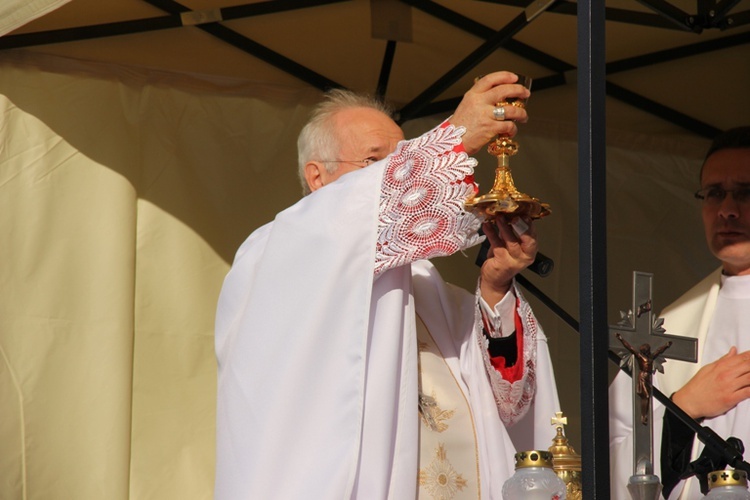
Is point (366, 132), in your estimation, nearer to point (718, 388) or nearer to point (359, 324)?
point (359, 324)

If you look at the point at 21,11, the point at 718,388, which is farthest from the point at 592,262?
the point at 21,11

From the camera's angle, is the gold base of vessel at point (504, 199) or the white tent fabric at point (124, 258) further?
the white tent fabric at point (124, 258)

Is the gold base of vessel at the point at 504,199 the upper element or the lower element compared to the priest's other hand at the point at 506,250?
upper

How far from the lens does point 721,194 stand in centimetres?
455

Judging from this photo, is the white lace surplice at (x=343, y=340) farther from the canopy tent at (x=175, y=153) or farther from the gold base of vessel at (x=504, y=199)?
the canopy tent at (x=175, y=153)

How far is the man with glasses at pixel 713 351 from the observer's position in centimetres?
411

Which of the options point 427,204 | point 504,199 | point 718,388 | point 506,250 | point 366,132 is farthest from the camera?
point 366,132

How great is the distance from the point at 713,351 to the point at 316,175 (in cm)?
153

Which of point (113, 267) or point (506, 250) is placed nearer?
point (506, 250)

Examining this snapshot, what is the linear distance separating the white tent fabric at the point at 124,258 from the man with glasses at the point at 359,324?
1263 millimetres

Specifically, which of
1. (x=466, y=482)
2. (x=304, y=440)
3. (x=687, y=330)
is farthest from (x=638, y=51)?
(x=304, y=440)

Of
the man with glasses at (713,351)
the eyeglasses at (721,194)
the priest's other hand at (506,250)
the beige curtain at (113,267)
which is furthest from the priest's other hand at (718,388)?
the beige curtain at (113,267)

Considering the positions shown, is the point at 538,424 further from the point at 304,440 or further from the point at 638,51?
the point at 638,51

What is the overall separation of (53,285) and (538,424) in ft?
6.29
